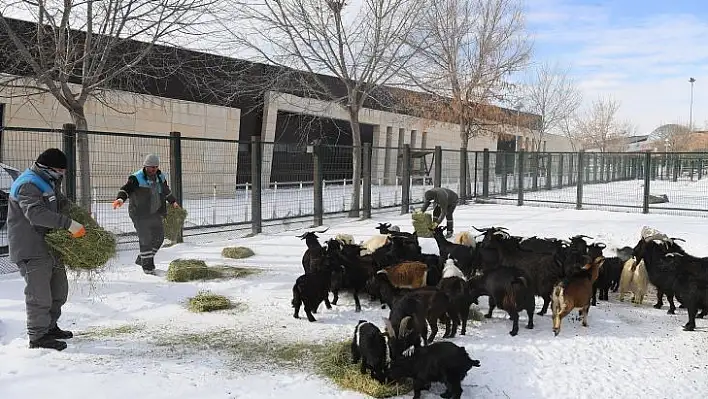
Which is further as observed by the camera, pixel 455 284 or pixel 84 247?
pixel 455 284

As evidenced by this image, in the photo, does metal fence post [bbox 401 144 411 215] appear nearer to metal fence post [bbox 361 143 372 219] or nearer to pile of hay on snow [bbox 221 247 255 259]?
metal fence post [bbox 361 143 372 219]

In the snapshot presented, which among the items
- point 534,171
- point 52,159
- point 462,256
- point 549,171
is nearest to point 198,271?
point 52,159

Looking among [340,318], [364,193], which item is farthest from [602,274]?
[364,193]

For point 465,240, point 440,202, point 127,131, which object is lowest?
point 465,240

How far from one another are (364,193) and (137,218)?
24.3 ft

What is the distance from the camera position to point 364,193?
49.1 ft

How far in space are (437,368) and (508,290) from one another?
6.73ft

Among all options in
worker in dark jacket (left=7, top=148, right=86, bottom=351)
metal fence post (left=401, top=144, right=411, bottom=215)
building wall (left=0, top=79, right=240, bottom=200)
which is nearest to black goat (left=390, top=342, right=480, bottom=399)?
worker in dark jacket (left=7, top=148, right=86, bottom=351)

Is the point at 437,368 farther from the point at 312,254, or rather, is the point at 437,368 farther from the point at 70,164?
the point at 70,164

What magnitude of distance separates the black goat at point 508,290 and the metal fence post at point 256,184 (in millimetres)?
6469

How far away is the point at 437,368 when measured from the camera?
4504 millimetres

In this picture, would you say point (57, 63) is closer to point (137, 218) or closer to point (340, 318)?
point (137, 218)

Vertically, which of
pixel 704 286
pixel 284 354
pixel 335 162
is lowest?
pixel 284 354

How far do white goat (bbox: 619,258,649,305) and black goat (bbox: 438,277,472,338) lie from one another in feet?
9.43
